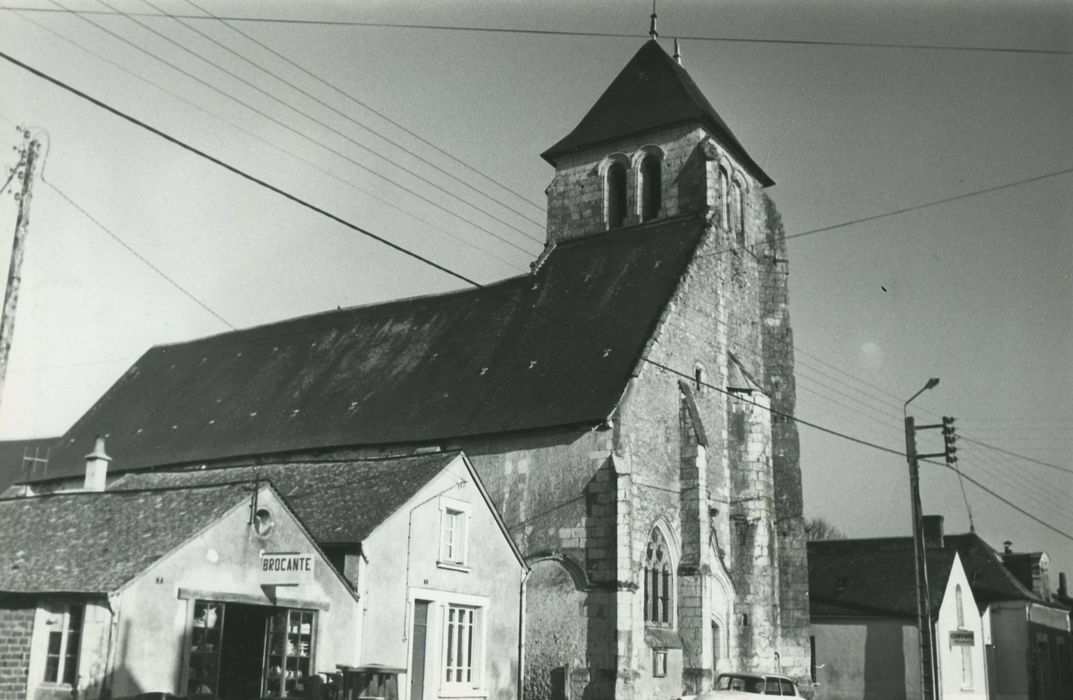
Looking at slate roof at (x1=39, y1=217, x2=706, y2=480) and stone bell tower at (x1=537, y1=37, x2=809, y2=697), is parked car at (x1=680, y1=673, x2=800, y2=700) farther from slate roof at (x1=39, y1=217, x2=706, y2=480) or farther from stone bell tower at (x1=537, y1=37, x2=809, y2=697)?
slate roof at (x1=39, y1=217, x2=706, y2=480)

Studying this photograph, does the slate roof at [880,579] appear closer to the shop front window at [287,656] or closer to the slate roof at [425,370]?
the slate roof at [425,370]

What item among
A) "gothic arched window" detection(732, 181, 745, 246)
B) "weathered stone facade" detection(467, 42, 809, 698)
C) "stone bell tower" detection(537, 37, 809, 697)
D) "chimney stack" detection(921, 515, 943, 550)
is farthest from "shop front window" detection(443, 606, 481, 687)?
"chimney stack" detection(921, 515, 943, 550)

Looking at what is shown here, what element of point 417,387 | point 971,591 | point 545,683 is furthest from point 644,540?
point 971,591

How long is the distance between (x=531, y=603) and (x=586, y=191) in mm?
14682

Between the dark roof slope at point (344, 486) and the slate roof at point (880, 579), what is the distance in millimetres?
19827

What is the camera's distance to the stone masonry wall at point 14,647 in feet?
49.0

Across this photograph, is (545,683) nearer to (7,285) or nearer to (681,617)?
(681,617)

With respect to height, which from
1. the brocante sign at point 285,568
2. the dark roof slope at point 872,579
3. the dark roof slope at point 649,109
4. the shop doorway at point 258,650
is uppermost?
the dark roof slope at point 649,109

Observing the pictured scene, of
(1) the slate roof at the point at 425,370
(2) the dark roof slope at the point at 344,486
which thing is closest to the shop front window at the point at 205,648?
(2) the dark roof slope at the point at 344,486

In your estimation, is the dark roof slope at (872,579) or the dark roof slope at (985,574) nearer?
the dark roof slope at (872,579)

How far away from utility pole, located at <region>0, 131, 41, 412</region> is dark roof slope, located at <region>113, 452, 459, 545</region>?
4956 millimetres

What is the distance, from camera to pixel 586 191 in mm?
35125

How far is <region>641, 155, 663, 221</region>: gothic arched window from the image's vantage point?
33.8m

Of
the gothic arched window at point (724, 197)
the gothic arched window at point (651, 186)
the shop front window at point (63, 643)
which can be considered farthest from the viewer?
the gothic arched window at point (651, 186)
